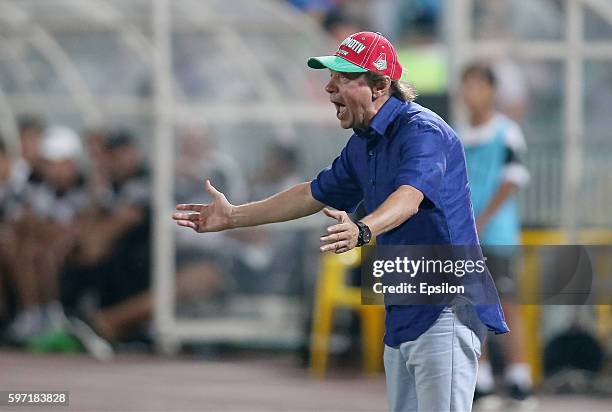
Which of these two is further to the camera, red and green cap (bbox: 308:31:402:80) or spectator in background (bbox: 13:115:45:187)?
spectator in background (bbox: 13:115:45:187)

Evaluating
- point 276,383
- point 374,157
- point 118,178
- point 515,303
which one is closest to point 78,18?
point 118,178

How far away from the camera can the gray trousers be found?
5160 millimetres

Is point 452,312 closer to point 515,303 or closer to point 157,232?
point 515,303

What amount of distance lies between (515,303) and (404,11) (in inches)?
112

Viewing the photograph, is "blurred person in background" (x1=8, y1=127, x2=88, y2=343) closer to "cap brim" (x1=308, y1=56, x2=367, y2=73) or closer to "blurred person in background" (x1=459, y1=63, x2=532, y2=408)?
"blurred person in background" (x1=459, y1=63, x2=532, y2=408)

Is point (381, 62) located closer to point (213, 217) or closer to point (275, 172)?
point (213, 217)

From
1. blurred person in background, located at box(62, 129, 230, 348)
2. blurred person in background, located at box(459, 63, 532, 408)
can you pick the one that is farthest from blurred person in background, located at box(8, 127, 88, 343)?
blurred person in background, located at box(459, 63, 532, 408)

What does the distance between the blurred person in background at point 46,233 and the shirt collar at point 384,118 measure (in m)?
8.54

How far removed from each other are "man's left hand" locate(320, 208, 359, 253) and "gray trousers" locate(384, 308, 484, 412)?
601 millimetres

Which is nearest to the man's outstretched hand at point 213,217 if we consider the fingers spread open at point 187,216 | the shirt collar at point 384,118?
the fingers spread open at point 187,216

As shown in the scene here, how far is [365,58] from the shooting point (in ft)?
17.2

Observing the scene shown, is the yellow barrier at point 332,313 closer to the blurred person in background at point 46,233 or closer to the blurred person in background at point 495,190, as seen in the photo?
the blurred person in background at point 495,190

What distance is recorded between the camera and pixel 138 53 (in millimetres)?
13453

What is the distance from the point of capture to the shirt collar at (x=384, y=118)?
5227 millimetres
